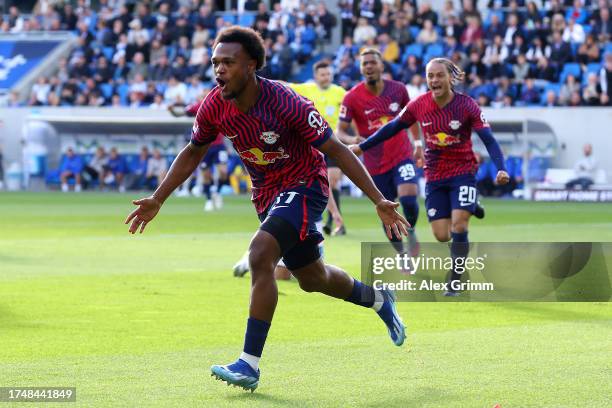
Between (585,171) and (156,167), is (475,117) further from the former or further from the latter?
(156,167)

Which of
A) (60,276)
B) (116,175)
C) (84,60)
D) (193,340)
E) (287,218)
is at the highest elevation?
(287,218)

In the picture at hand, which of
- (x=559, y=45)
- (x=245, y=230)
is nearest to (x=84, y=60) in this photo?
(x=559, y=45)

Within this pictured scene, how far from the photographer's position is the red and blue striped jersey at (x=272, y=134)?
24.6 feet

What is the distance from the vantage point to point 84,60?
1655 inches

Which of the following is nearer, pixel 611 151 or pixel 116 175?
pixel 611 151

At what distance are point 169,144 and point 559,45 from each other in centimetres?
1267

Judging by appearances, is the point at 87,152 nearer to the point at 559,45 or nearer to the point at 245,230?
the point at 559,45

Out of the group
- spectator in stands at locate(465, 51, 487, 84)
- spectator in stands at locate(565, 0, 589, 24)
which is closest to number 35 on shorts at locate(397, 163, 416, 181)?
spectator in stands at locate(465, 51, 487, 84)

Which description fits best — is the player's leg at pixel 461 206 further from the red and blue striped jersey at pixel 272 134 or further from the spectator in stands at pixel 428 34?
the spectator in stands at pixel 428 34

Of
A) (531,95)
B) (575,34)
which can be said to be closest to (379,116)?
(531,95)

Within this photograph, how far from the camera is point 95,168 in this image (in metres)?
39.9

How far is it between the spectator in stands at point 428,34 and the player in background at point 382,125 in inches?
837

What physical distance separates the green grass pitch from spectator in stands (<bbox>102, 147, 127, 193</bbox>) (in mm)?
22688

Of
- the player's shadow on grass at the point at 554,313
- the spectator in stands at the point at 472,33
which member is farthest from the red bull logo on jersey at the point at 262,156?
the spectator in stands at the point at 472,33
